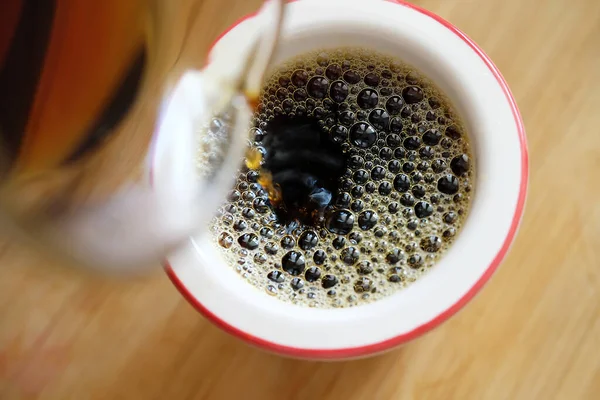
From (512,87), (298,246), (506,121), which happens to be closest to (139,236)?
(298,246)

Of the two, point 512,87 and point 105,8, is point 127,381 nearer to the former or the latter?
point 105,8

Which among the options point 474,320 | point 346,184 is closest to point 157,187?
point 346,184

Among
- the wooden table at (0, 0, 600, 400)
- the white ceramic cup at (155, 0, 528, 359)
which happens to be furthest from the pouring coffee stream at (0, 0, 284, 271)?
the wooden table at (0, 0, 600, 400)

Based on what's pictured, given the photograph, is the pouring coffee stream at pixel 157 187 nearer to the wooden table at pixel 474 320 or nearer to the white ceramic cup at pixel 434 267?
the white ceramic cup at pixel 434 267

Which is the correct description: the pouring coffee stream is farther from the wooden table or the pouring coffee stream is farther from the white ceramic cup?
the wooden table

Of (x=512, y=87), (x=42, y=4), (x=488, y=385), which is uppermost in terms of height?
(x=512, y=87)

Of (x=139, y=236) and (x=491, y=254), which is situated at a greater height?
(x=491, y=254)

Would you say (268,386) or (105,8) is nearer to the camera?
(105,8)
